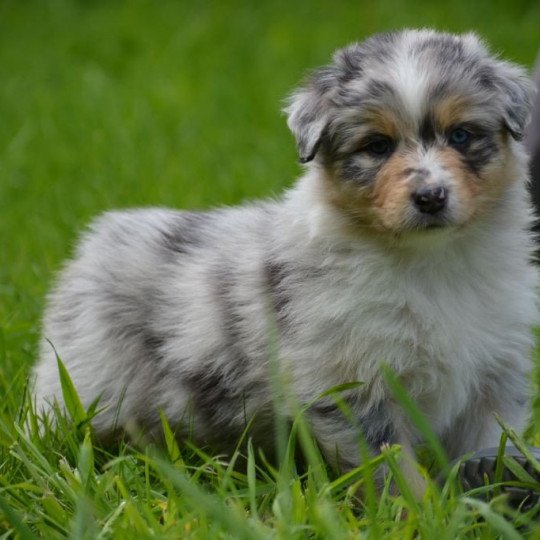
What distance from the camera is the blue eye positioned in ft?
13.1

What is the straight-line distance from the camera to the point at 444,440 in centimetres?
440

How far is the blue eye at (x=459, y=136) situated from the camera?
398 cm

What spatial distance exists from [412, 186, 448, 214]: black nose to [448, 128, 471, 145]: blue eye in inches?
9.3

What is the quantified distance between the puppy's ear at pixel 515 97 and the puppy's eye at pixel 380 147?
15.7 inches

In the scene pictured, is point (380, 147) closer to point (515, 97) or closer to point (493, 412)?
point (515, 97)

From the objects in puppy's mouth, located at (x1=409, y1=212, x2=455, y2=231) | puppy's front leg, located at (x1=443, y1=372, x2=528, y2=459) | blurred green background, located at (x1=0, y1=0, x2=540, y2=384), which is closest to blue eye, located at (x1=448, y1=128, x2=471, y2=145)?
puppy's mouth, located at (x1=409, y1=212, x2=455, y2=231)

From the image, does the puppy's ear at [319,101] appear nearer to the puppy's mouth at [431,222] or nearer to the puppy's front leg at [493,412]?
the puppy's mouth at [431,222]

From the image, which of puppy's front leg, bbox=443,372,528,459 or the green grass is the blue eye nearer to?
puppy's front leg, bbox=443,372,528,459

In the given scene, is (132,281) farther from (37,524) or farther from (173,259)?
(37,524)

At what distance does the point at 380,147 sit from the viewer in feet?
13.2

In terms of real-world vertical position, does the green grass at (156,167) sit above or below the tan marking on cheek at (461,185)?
below

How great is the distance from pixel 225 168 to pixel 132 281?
3.49 metres

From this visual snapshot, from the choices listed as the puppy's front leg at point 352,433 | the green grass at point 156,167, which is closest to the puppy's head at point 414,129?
the puppy's front leg at point 352,433

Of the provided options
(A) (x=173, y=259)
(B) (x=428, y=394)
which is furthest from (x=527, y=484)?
(A) (x=173, y=259)
